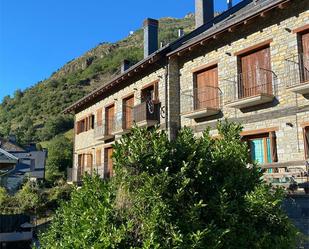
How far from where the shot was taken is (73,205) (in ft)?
18.6

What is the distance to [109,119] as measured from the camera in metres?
22.8

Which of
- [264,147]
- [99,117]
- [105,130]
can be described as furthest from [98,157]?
[264,147]

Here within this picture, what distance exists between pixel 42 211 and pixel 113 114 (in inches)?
339

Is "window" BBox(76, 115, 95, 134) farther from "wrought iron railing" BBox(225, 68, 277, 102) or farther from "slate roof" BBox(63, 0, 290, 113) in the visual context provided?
"wrought iron railing" BBox(225, 68, 277, 102)

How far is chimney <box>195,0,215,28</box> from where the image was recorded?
61.7ft

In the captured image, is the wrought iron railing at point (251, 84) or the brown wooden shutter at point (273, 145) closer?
the brown wooden shutter at point (273, 145)

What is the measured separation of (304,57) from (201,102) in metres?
4.84

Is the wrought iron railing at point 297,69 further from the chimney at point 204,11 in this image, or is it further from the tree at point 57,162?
the tree at point 57,162

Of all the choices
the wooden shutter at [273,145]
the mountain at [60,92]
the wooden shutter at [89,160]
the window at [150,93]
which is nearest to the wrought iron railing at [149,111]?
the window at [150,93]

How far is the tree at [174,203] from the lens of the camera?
4926 millimetres

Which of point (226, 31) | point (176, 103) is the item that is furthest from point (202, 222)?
point (176, 103)

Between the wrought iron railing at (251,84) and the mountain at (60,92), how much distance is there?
49.3 metres

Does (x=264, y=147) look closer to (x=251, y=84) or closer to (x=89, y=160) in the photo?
(x=251, y=84)

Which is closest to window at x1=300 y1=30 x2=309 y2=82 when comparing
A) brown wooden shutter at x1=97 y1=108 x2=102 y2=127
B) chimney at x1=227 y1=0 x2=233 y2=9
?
chimney at x1=227 y1=0 x2=233 y2=9
